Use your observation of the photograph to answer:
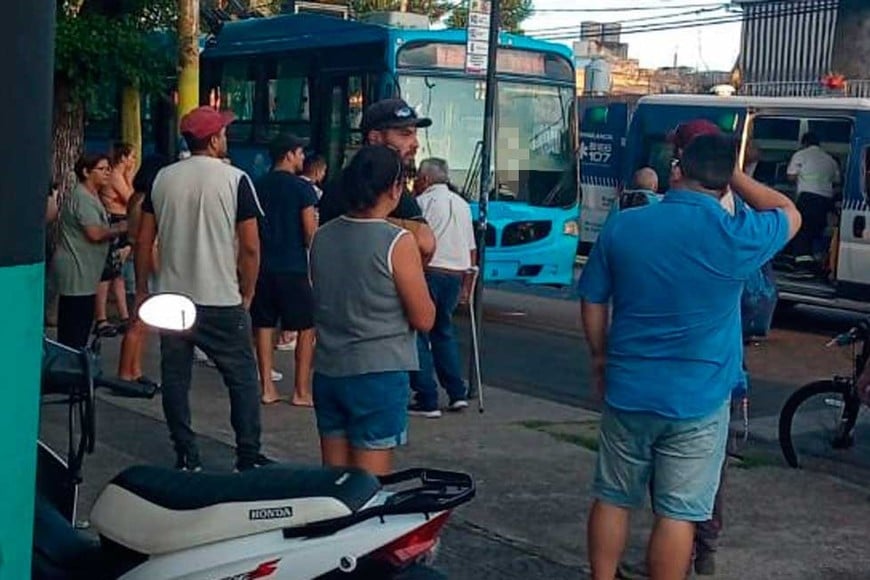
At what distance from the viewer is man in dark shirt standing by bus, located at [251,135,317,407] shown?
32.8 ft

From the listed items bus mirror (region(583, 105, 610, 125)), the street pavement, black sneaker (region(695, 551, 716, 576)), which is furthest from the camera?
bus mirror (region(583, 105, 610, 125))

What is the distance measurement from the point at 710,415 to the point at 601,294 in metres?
0.59

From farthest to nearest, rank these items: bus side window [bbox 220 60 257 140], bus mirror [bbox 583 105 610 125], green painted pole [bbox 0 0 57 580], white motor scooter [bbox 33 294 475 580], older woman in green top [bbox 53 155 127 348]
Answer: bus mirror [bbox 583 105 610 125]
bus side window [bbox 220 60 257 140]
older woman in green top [bbox 53 155 127 348]
white motor scooter [bbox 33 294 475 580]
green painted pole [bbox 0 0 57 580]

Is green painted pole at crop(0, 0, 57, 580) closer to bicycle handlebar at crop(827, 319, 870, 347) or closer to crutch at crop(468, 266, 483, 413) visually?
bicycle handlebar at crop(827, 319, 870, 347)

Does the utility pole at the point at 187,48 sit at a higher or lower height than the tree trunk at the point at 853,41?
lower

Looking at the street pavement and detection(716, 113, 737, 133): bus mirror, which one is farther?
detection(716, 113, 737, 133): bus mirror

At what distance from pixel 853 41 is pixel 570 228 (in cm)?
1399

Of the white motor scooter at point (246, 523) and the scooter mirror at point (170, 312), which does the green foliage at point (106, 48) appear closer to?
the scooter mirror at point (170, 312)

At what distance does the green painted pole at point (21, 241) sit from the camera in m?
2.91

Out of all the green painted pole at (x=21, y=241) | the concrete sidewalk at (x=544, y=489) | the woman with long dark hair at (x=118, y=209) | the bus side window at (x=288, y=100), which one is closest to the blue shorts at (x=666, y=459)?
the concrete sidewalk at (x=544, y=489)

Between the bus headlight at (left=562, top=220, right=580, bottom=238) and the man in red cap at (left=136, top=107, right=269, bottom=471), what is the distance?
9858 millimetres

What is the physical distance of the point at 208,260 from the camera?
722 cm

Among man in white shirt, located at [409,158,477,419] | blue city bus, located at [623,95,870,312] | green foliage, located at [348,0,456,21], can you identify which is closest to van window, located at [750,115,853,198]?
blue city bus, located at [623,95,870,312]

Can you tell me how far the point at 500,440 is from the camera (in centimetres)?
931
